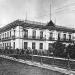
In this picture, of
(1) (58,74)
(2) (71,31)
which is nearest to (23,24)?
(2) (71,31)

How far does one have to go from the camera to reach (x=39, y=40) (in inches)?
1503

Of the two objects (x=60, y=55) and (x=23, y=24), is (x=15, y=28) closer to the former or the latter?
(x=23, y=24)

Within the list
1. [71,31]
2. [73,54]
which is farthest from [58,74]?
[71,31]

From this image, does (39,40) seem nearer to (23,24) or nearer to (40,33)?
(40,33)

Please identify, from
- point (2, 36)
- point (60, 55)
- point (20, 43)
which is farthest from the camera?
point (2, 36)

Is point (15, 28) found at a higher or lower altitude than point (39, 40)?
higher

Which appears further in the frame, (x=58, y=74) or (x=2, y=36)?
(x=2, y=36)

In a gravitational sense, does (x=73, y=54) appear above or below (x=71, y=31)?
below

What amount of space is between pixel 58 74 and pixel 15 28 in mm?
27786

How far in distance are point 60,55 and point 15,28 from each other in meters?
14.3

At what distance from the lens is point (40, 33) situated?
39000mm

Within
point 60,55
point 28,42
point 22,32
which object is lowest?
point 60,55

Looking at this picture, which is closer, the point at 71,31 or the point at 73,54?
the point at 73,54

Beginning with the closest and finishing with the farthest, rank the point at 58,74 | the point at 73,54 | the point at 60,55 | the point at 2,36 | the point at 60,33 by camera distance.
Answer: the point at 58,74
the point at 73,54
the point at 60,55
the point at 60,33
the point at 2,36
